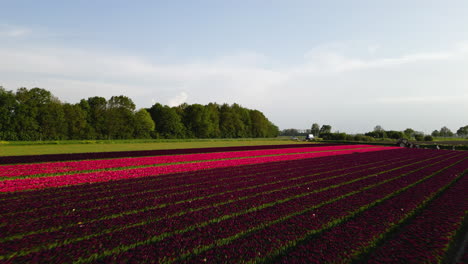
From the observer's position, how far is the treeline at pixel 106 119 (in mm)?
69188

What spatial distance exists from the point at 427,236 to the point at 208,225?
6.76 meters

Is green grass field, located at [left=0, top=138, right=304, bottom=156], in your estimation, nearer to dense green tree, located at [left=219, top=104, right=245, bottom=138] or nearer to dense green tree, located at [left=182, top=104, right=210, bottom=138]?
dense green tree, located at [left=182, top=104, right=210, bottom=138]

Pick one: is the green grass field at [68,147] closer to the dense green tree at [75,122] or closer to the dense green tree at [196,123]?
the dense green tree at [75,122]

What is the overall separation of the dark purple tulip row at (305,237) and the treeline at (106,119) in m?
84.2

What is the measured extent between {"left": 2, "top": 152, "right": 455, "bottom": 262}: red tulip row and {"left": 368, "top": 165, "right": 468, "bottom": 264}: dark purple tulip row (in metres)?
2.52

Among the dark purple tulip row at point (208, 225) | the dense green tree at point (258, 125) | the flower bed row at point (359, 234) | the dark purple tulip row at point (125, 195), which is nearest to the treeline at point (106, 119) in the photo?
the dense green tree at point (258, 125)

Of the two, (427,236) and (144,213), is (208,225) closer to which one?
(144,213)

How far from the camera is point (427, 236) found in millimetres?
7359

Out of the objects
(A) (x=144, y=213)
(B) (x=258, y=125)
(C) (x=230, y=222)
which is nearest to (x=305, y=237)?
(C) (x=230, y=222)

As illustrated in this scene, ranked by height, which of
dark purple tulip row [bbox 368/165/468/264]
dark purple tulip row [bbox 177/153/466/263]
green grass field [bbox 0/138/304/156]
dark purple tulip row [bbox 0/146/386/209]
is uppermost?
dark purple tulip row [bbox 368/165/468/264]

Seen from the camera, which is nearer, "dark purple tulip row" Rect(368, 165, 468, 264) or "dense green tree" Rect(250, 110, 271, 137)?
"dark purple tulip row" Rect(368, 165, 468, 264)

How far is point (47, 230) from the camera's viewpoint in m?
7.50

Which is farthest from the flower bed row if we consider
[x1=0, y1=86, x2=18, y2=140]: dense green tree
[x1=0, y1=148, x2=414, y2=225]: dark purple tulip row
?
[x1=0, y1=86, x2=18, y2=140]: dense green tree

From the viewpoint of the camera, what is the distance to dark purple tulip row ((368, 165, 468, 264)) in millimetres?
6143
